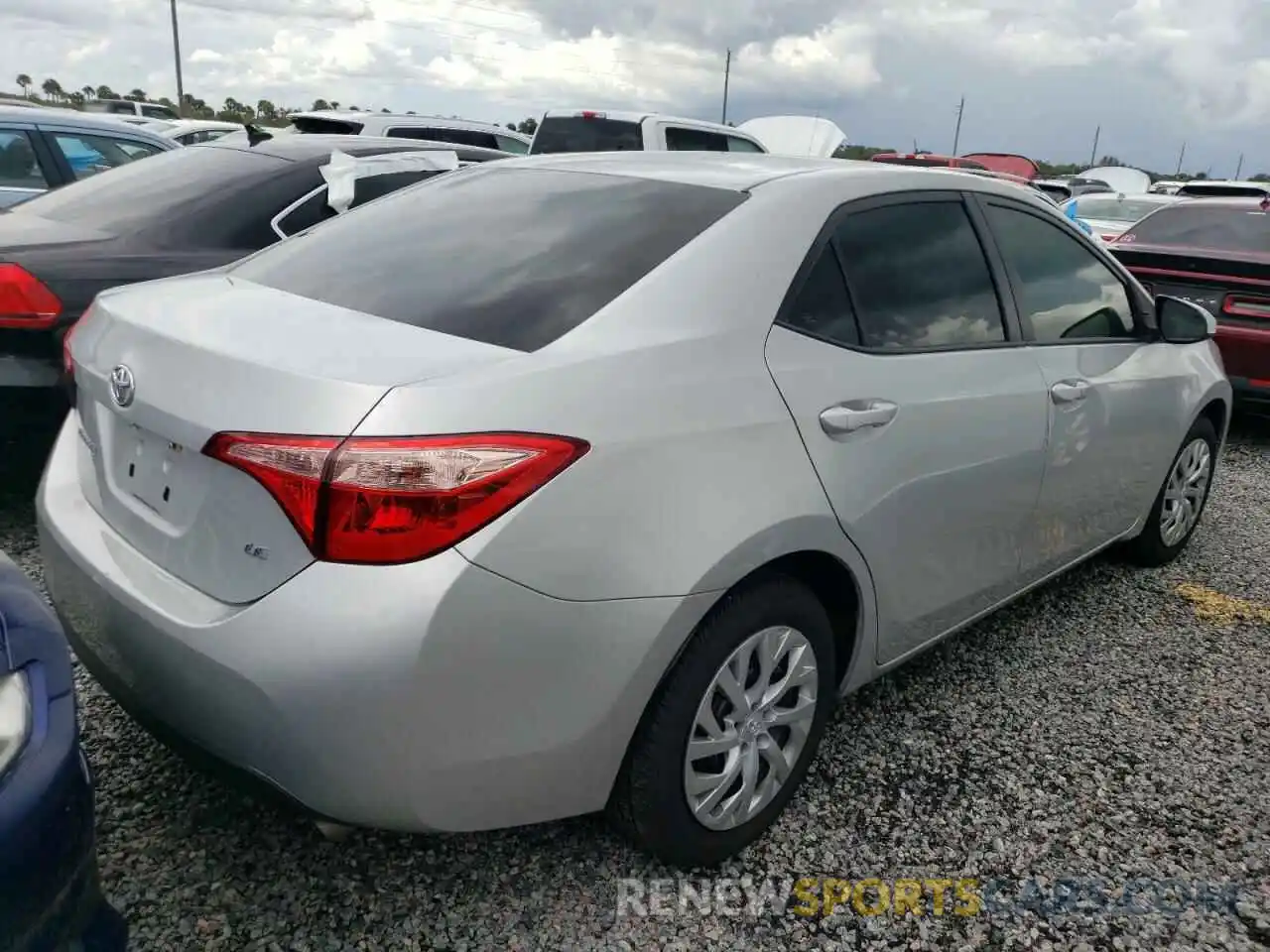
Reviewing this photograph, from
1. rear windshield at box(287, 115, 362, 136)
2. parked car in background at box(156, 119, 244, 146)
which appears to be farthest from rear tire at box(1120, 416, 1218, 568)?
parked car in background at box(156, 119, 244, 146)

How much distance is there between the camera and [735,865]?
7.80ft

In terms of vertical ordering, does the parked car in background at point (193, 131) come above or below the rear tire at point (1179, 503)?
above

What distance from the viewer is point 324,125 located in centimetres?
934

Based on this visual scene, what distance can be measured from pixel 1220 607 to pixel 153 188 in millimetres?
4567

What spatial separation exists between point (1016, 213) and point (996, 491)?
0.96 metres

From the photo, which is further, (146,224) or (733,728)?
(146,224)

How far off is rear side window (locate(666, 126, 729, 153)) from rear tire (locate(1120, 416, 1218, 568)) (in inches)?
235

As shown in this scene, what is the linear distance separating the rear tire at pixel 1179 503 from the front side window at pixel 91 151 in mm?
5611

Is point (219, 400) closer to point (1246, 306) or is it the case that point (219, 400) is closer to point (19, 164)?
point (19, 164)

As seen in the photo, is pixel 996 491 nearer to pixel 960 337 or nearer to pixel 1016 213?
pixel 960 337

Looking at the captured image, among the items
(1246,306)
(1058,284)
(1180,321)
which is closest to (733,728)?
(1058,284)

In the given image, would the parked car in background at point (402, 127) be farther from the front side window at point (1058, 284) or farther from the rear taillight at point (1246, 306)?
the front side window at point (1058, 284)

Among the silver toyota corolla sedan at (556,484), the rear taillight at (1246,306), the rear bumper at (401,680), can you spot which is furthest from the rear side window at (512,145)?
the rear bumper at (401,680)

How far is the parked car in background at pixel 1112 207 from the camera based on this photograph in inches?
487
